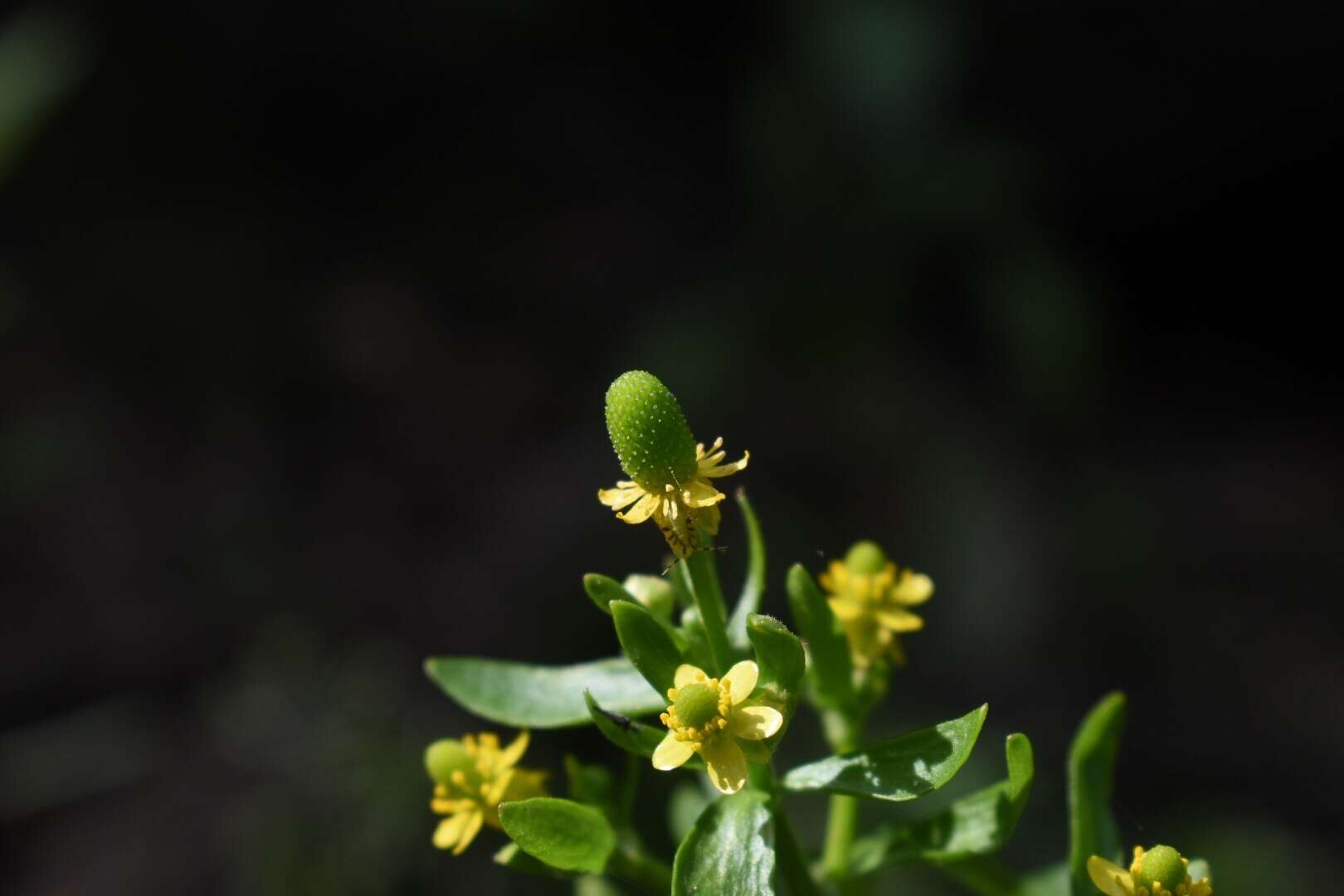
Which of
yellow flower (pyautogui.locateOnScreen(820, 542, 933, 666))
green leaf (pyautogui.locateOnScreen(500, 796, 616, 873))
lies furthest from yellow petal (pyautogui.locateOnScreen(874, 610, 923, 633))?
green leaf (pyautogui.locateOnScreen(500, 796, 616, 873))

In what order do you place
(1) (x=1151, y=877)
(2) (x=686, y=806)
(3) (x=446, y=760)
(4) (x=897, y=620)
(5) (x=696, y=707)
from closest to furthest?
(5) (x=696, y=707) → (1) (x=1151, y=877) → (3) (x=446, y=760) → (4) (x=897, y=620) → (2) (x=686, y=806)

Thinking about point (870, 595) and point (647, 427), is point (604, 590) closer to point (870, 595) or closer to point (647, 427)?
point (647, 427)

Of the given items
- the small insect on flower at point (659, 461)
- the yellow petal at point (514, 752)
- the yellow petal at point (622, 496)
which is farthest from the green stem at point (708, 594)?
the yellow petal at point (514, 752)

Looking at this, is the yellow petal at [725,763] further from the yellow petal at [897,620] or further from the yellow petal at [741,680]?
the yellow petal at [897,620]

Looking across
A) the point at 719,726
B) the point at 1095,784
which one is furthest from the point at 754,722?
the point at 1095,784

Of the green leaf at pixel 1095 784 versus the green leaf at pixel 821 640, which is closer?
the green leaf at pixel 821 640

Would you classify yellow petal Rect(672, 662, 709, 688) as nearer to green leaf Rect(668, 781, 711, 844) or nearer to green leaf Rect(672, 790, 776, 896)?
green leaf Rect(672, 790, 776, 896)

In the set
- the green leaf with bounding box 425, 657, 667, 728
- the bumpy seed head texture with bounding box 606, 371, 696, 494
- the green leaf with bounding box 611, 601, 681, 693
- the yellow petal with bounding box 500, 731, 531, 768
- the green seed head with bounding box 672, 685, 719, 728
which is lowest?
the yellow petal with bounding box 500, 731, 531, 768
